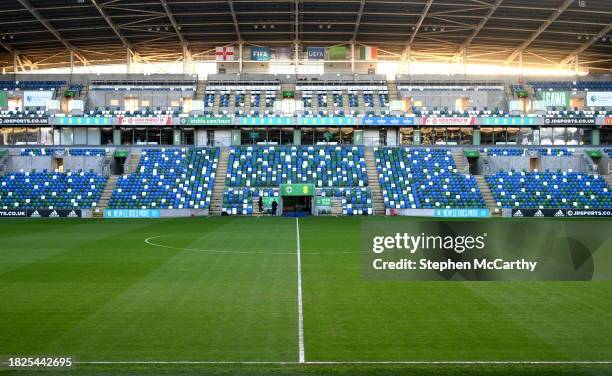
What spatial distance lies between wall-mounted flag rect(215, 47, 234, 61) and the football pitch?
48.8 meters

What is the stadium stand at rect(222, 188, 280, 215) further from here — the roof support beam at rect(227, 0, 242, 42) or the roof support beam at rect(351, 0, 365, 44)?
the roof support beam at rect(351, 0, 365, 44)

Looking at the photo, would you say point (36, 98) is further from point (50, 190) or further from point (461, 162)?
point (461, 162)

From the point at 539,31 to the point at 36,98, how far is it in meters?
50.6

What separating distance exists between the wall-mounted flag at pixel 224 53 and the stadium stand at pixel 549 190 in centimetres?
2997

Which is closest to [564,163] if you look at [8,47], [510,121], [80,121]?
[510,121]

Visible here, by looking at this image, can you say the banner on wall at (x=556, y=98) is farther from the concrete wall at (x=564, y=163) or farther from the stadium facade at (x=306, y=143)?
the concrete wall at (x=564, y=163)

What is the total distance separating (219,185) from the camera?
59250 millimetres

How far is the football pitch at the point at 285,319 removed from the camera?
35.9 ft

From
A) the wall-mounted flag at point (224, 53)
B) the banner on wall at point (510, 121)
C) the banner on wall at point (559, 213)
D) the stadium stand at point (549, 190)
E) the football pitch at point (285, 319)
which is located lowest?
the banner on wall at point (559, 213)

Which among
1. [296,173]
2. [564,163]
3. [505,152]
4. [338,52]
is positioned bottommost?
[296,173]

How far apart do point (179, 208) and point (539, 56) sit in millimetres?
43780

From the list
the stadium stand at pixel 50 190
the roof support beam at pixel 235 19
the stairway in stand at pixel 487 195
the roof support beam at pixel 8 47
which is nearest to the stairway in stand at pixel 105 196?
the stadium stand at pixel 50 190

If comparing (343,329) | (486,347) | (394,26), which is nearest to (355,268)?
(343,329)

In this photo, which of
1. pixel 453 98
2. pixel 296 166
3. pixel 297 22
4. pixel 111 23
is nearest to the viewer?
pixel 111 23
